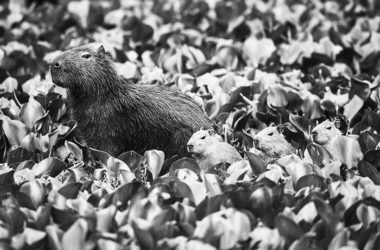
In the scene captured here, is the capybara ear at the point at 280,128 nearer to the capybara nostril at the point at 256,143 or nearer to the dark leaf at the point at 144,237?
the capybara nostril at the point at 256,143

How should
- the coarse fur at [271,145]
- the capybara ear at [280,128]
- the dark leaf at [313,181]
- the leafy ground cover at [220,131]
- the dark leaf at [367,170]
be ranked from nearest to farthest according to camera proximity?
the leafy ground cover at [220,131], the dark leaf at [313,181], the dark leaf at [367,170], the coarse fur at [271,145], the capybara ear at [280,128]

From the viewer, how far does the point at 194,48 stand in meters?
7.81

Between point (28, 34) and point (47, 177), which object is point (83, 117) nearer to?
point (47, 177)

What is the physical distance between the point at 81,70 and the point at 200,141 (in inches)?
42.1

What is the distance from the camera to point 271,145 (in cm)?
528

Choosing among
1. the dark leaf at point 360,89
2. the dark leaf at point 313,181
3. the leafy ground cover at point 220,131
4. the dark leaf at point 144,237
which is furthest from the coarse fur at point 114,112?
the dark leaf at point 144,237

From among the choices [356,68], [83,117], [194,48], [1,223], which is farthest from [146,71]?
[1,223]

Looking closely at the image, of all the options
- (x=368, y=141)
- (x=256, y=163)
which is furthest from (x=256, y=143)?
(x=368, y=141)

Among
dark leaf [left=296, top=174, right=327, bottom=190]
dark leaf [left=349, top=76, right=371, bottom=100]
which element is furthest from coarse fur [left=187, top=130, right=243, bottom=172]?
dark leaf [left=349, top=76, right=371, bottom=100]

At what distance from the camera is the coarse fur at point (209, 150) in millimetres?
5113

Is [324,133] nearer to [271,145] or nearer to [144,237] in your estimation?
[271,145]

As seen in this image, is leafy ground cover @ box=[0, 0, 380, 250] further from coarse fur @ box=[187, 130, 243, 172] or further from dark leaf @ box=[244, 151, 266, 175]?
coarse fur @ box=[187, 130, 243, 172]

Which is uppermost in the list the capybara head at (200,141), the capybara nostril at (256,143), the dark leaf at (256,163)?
the dark leaf at (256,163)

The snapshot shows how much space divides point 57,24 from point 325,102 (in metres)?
4.46
